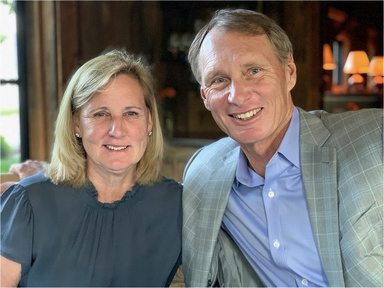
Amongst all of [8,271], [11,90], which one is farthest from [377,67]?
[8,271]

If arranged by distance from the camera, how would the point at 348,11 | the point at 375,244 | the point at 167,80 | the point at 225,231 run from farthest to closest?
the point at 348,11 < the point at 167,80 < the point at 225,231 < the point at 375,244

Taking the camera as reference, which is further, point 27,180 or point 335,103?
point 335,103

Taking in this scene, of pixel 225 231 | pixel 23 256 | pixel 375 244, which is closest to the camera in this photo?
pixel 375 244

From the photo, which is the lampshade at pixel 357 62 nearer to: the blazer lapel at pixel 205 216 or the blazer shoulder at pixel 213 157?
the blazer shoulder at pixel 213 157

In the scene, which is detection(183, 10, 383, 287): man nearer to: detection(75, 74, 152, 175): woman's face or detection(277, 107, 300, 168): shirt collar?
detection(277, 107, 300, 168): shirt collar

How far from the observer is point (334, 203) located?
5.43 feet

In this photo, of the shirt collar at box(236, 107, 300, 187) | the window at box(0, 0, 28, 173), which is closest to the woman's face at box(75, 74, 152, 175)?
the shirt collar at box(236, 107, 300, 187)

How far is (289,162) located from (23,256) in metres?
0.86

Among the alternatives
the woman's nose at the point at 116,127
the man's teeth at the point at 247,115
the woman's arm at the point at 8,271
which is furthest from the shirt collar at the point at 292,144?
the woman's arm at the point at 8,271

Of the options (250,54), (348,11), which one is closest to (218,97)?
(250,54)

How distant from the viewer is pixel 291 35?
5.71m

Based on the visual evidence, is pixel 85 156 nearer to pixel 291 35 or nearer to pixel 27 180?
pixel 27 180

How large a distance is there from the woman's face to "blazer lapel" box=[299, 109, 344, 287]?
535mm

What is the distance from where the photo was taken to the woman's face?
6.00 feet
